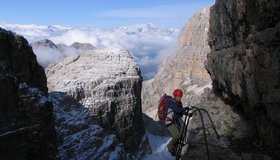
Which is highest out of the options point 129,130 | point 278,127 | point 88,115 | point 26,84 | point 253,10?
point 253,10

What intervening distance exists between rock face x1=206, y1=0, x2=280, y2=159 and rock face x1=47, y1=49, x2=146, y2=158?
6275cm

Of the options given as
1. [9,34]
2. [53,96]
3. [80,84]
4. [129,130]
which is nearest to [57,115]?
[53,96]

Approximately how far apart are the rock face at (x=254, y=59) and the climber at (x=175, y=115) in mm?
3852

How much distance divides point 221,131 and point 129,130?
7480cm

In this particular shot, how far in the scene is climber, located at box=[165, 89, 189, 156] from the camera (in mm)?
21422

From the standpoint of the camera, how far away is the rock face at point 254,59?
19.3 metres

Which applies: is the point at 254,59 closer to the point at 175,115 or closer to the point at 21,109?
the point at 175,115

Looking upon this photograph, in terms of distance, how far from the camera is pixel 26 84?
61.0 metres

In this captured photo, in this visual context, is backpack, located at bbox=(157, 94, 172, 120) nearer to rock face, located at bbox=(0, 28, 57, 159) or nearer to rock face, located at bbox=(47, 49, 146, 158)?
rock face, located at bbox=(0, 28, 57, 159)

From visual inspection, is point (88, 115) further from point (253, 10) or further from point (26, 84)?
point (253, 10)

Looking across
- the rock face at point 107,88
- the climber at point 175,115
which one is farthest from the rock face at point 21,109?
the climber at point 175,115

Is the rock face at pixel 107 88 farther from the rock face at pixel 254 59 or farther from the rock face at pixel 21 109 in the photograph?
the rock face at pixel 254 59

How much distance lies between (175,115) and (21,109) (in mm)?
39222

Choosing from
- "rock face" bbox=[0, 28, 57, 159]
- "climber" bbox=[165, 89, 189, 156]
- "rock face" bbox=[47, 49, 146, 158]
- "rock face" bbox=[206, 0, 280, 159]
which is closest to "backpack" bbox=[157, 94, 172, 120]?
"climber" bbox=[165, 89, 189, 156]
